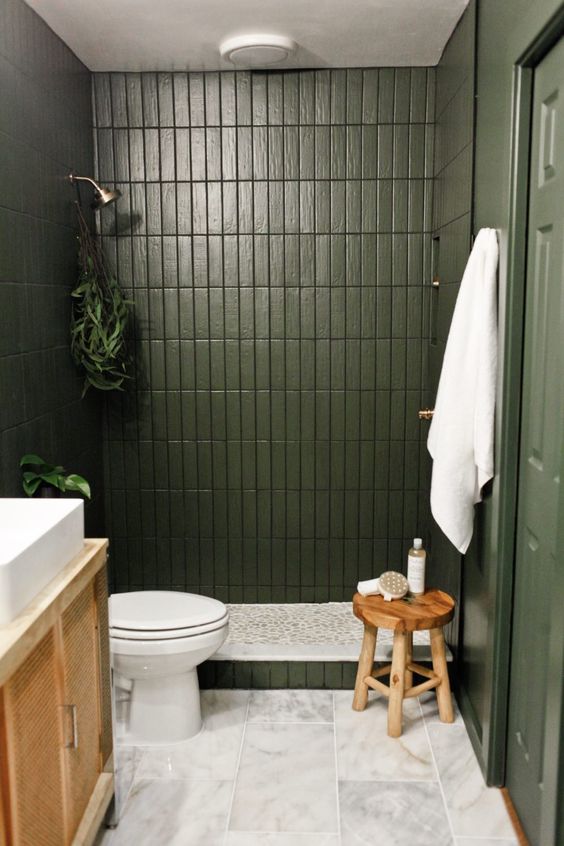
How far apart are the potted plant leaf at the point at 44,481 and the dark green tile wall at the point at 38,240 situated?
0.12 feet

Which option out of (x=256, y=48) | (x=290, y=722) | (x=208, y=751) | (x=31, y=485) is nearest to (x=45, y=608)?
(x=31, y=485)

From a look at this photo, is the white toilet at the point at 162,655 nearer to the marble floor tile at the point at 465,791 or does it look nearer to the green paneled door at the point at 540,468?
the marble floor tile at the point at 465,791

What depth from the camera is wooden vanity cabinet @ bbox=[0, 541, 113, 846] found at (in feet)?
5.27

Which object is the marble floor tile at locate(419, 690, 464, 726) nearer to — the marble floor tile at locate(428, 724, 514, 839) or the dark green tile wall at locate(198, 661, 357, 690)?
the marble floor tile at locate(428, 724, 514, 839)

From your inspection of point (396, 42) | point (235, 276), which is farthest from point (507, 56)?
point (235, 276)

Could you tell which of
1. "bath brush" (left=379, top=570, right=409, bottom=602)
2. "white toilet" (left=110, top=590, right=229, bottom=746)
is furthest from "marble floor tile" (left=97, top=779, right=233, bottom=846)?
"bath brush" (left=379, top=570, right=409, bottom=602)

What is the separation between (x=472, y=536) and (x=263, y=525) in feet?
3.97

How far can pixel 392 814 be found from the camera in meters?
2.41

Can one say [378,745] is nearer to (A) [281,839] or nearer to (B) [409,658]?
(B) [409,658]

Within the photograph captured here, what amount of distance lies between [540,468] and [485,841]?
3.36 ft

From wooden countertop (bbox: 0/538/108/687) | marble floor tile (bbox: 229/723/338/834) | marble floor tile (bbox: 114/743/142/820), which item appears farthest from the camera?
marble floor tile (bbox: 114/743/142/820)

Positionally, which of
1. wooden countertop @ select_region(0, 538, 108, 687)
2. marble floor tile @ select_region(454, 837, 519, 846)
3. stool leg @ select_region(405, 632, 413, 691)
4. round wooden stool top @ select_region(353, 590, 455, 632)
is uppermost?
wooden countertop @ select_region(0, 538, 108, 687)

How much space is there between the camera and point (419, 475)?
145 inches

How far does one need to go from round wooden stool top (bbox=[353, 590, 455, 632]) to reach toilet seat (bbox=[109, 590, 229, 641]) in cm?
49
